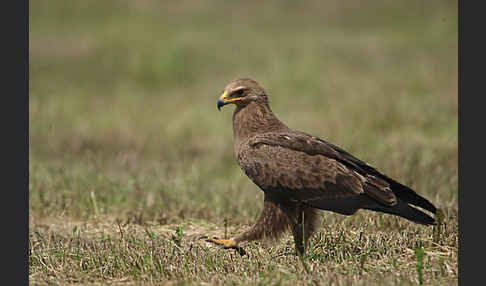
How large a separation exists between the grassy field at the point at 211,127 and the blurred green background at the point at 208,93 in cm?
4

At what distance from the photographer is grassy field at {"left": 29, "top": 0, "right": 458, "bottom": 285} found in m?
4.34

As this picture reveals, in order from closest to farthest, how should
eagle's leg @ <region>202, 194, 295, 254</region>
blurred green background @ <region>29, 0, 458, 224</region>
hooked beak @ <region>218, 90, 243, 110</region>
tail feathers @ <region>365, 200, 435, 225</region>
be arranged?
tail feathers @ <region>365, 200, 435, 225</region> < eagle's leg @ <region>202, 194, 295, 254</region> < hooked beak @ <region>218, 90, 243, 110</region> < blurred green background @ <region>29, 0, 458, 224</region>

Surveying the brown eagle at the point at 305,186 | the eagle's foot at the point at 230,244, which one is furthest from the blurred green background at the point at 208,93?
the brown eagle at the point at 305,186

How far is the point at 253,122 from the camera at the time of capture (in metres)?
4.83

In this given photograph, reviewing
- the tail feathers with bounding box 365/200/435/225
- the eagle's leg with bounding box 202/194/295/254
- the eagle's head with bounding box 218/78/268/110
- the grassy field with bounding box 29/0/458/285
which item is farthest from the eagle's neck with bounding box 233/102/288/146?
the tail feathers with bounding box 365/200/435/225

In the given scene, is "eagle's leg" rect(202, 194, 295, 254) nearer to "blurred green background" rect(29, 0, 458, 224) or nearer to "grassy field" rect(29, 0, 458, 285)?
"grassy field" rect(29, 0, 458, 285)

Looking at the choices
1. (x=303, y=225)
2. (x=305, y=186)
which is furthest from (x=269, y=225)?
(x=305, y=186)

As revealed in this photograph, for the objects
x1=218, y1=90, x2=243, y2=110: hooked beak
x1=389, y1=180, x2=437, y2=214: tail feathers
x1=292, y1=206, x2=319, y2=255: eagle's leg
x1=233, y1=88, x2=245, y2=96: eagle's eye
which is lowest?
x1=292, y1=206, x2=319, y2=255: eagle's leg

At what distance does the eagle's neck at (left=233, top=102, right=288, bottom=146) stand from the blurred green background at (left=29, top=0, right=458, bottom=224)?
4.73ft

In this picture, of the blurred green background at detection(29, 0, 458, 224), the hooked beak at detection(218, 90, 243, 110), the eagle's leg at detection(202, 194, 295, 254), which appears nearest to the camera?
the eagle's leg at detection(202, 194, 295, 254)

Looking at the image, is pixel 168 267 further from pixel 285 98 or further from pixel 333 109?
pixel 285 98

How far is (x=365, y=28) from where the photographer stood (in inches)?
723

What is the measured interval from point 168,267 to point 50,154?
6378 mm

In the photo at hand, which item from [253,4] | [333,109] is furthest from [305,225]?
[253,4]
